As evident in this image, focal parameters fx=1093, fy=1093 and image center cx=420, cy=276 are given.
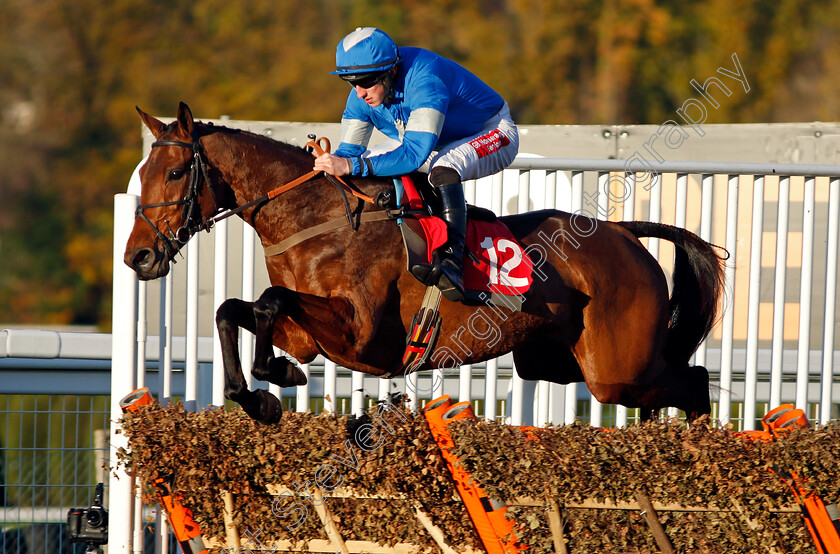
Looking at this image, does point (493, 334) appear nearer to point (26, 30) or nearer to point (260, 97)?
point (260, 97)

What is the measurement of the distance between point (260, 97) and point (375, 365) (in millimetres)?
23005

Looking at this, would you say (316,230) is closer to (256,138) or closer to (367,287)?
(367,287)

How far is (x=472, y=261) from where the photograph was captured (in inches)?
177

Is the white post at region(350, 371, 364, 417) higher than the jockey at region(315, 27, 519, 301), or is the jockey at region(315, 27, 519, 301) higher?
the jockey at region(315, 27, 519, 301)

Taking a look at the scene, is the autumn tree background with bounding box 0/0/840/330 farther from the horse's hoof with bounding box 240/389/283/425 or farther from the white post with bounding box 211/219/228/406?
the horse's hoof with bounding box 240/389/283/425

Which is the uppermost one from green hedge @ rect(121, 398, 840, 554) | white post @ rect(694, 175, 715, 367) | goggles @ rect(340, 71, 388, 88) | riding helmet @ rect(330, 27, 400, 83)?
riding helmet @ rect(330, 27, 400, 83)

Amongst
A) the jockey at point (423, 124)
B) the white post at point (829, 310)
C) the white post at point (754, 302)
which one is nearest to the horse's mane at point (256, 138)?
the jockey at point (423, 124)

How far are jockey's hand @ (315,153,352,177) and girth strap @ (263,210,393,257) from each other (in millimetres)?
197

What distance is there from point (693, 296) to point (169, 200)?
2.55m

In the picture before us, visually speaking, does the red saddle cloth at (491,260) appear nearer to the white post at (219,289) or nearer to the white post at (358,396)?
the white post at (358,396)

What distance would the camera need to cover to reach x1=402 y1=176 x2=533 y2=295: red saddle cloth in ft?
14.8

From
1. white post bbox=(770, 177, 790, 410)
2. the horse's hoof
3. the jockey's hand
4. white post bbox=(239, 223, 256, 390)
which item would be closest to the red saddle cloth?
the jockey's hand

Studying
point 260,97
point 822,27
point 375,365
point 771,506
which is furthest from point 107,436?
point 822,27

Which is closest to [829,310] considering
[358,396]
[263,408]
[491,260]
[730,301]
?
[730,301]
